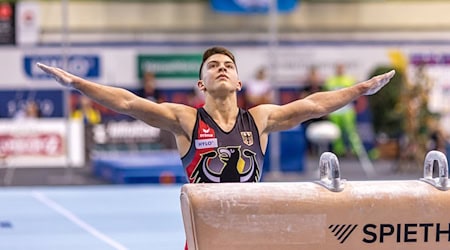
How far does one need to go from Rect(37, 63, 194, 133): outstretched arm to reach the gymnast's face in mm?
226

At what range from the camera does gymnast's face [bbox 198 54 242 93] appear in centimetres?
580

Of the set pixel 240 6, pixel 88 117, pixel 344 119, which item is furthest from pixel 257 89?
pixel 240 6

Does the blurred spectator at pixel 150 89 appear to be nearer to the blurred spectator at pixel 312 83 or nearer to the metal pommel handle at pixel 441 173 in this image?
the blurred spectator at pixel 312 83

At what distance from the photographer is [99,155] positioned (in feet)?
57.1

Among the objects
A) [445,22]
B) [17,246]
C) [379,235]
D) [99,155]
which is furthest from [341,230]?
[445,22]

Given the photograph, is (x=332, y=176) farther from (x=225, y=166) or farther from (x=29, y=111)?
(x=29, y=111)

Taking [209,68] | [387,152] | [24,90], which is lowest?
[387,152]

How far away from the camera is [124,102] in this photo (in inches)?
227

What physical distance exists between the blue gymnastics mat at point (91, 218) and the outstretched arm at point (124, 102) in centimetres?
321

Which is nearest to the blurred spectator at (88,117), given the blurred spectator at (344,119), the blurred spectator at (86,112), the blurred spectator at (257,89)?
the blurred spectator at (86,112)

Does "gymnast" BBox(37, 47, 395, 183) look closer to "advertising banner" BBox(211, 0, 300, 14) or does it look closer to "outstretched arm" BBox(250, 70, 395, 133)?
"outstretched arm" BBox(250, 70, 395, 133)

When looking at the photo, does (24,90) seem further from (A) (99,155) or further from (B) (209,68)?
(B) (209,68)

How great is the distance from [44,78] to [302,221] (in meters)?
13.2

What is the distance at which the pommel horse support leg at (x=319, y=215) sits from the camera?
5066 mm
